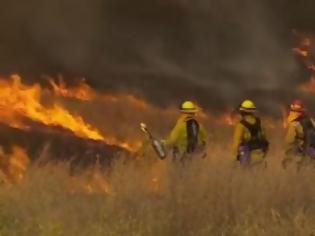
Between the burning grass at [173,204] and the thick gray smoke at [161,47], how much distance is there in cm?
788

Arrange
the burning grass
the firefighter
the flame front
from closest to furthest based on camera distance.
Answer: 1. the burning grass
2. the firefighter
3. the flame front

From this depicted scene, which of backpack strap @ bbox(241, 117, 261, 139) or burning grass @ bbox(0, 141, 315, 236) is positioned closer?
burning grass @ bbox(0, 141, 315, 236)

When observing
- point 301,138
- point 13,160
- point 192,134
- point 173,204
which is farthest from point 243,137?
point 13,160

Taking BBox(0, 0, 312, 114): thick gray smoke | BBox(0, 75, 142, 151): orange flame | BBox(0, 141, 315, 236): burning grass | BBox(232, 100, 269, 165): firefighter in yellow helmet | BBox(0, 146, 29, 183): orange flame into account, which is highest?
BBox(0, 0, 312, 114): thick gray smoke

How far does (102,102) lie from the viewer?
56.4 ft

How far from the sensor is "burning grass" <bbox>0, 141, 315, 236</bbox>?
845 cm

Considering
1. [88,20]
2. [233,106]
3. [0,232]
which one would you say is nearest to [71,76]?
[88,20]

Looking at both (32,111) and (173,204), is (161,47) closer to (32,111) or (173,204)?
(32,111)

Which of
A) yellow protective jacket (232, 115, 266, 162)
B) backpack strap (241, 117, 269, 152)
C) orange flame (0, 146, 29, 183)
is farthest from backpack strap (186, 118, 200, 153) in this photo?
orange flame (0, 146, 29, 183)

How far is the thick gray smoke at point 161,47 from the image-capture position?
18188mm

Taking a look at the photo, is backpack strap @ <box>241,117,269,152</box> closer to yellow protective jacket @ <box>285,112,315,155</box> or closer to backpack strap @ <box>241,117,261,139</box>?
backpack strap @ <box>241,117,261,139</box>

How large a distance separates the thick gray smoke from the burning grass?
7878 millimetres

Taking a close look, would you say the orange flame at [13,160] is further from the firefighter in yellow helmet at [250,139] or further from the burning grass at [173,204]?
the firefighter in yellow helmet at [250,139]

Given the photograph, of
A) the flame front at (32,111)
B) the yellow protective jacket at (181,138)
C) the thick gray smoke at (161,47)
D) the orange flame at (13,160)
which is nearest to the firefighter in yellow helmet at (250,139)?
the yellow protective jacket at (181,138)
